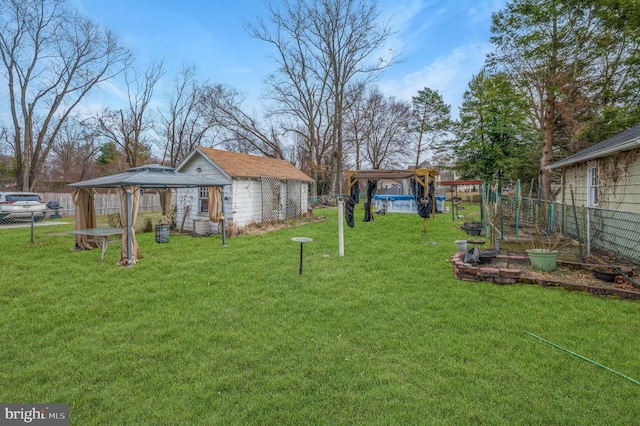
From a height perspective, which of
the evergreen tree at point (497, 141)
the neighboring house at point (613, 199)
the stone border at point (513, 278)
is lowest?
the stone border at point (513, 278)

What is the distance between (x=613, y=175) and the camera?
7.12 meters

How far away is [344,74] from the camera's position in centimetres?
2334

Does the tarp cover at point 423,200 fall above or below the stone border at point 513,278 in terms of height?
above

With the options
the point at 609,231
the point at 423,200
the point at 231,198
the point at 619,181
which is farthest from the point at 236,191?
the point at 619,181

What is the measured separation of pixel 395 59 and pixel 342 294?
75.4 ft

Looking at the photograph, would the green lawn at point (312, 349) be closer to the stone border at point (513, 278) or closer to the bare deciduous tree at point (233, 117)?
the stone border at point (513, 278)

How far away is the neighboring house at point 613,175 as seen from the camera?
6.16 metres

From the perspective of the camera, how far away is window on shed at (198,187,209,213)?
11.4 m

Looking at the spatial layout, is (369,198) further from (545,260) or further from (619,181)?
(545,260)

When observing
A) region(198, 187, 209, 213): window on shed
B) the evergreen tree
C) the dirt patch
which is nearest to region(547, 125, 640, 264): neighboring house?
the dirt patch

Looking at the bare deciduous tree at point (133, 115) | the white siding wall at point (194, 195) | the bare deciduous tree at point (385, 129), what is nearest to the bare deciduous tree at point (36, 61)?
the bare deciduous tree at point (133, 115)

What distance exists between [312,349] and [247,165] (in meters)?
10.7

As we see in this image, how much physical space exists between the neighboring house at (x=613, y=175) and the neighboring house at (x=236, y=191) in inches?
377

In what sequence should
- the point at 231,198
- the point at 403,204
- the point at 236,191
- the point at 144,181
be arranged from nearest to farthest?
the point at 144,181 → the point at 231,198 → the point at 236,191 → the point at 403,204
